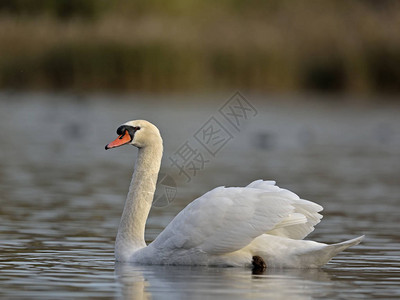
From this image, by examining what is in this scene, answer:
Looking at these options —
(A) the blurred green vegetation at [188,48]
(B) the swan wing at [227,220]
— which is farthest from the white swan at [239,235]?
(A) the blurred green vegetation at [188,48]

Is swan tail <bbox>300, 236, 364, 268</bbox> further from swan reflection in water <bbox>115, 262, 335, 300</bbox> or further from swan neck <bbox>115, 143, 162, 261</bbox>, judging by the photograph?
swan neck <bbox>115, 143, 162, 261</bbox>

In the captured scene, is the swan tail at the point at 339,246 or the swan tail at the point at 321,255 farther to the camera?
the swan tail at the point at 321,255

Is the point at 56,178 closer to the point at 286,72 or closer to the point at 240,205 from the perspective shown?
the point at 240,205

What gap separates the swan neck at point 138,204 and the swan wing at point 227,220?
1.79 feet

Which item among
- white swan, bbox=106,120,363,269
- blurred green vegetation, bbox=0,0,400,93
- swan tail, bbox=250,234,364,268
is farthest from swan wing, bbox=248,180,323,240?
blurred green vegetation, bbox=0,0,400,93

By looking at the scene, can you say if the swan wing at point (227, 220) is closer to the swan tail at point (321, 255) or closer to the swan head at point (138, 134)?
the swan tail at point (321, 255)

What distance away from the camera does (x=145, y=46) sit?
35344mm

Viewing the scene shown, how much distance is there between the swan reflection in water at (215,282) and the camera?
7.68 metres

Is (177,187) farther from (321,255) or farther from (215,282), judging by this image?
(215,282)

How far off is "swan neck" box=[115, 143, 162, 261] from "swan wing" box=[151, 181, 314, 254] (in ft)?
1.79

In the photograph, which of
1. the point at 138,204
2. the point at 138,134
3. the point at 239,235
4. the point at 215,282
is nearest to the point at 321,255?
the point at 239,235

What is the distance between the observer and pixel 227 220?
29.7 feet

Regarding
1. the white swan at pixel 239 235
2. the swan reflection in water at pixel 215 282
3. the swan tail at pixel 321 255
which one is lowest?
the swan reflection in water at pixel 215 282

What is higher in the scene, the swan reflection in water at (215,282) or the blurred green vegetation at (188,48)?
the blurred green vegetation at (188,48)
